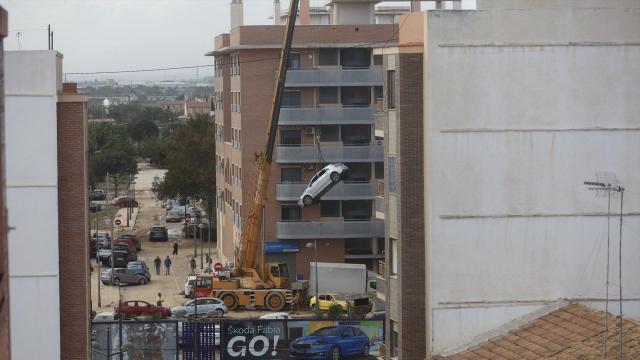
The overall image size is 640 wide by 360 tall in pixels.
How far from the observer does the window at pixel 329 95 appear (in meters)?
52.6

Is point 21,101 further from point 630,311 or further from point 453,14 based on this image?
point 630,311

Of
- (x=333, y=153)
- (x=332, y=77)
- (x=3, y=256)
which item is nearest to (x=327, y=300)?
(x=333, y=153)

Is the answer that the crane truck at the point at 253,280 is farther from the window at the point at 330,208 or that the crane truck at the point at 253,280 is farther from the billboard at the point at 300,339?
the billboard at the point at 300,339

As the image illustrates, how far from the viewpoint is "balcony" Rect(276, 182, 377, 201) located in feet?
170

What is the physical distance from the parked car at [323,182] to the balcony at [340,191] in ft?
7.02

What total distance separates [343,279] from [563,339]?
79.8 feet

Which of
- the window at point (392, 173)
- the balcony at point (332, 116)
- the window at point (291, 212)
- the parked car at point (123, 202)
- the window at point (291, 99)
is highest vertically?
the window at point (291, 99)

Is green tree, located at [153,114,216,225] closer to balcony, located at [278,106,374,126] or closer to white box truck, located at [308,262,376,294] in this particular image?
balcony, located at [278,106,374,126]

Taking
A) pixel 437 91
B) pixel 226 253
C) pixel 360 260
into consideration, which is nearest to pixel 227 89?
pixel 226 253

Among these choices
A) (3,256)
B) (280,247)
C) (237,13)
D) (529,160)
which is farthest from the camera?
(237,13)

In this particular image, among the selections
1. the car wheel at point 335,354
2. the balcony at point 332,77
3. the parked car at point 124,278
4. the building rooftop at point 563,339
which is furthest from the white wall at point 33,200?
the parked car at point 124,278

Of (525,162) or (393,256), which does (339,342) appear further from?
(525,162)

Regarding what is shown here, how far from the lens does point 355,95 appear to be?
5269cm

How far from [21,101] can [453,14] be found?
828cm
